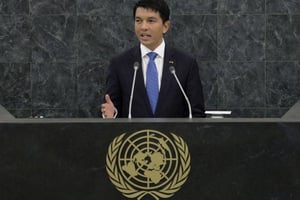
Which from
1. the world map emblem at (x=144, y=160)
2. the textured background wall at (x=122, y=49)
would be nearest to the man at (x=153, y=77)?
the world map emblem at (x=144, y=160)

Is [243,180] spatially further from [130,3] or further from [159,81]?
[130,3]

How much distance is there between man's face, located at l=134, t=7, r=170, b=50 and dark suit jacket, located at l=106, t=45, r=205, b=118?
11 centimetres

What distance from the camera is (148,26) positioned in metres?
3.58

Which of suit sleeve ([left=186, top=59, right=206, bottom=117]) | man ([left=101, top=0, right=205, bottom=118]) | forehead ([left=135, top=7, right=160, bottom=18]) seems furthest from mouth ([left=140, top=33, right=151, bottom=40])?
suit sleeve ([left=186, top=59, right=206, bottom=117])

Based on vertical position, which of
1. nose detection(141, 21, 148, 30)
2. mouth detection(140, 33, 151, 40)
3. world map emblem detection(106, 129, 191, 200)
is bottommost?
world map emblem detection(106, 129, 191, 200)

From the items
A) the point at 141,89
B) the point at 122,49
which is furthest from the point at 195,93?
the point at 122,49

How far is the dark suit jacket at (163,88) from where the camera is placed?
3.47m

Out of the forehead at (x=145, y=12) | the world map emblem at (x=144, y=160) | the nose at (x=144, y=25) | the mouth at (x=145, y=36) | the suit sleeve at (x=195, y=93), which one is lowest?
the world map emblem at (x=144, y=160)

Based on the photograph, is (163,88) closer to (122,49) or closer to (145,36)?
(145,36)

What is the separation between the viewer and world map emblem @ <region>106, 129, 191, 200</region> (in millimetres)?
2529

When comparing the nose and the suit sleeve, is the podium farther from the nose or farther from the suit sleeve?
the nose

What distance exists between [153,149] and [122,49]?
3.55 m

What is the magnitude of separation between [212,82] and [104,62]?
37.8 inches

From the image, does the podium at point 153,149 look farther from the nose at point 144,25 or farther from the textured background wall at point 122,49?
the textured background wall at point 122,49
